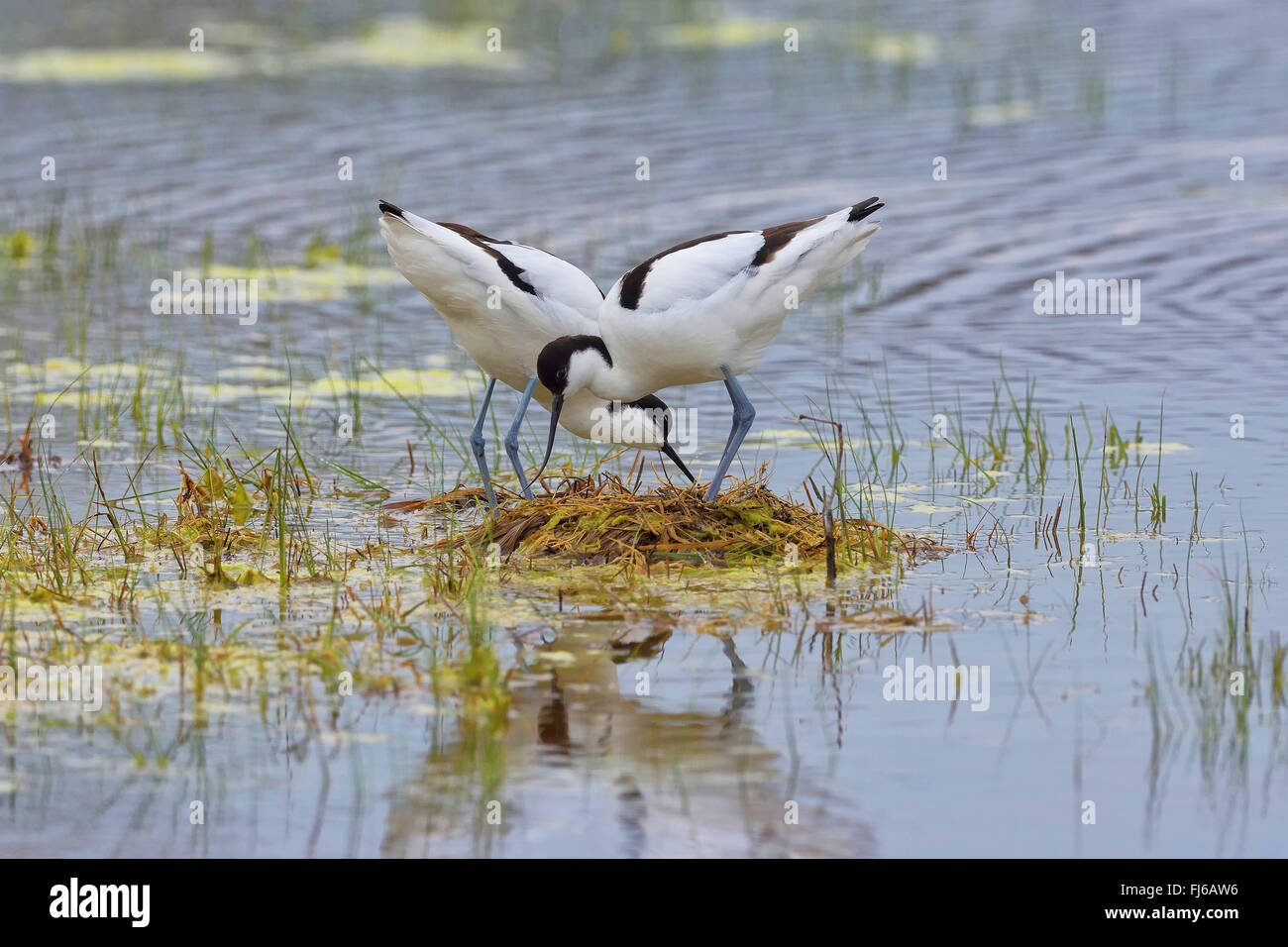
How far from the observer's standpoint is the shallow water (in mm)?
5004

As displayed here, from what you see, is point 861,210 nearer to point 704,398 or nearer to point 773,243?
point 773,243

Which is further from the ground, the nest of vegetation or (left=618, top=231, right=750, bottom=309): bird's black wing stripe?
(left=618, top=231, right=750, bottom=309): bird's black wing stripe

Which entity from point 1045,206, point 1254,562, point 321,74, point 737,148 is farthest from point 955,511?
point 321,74

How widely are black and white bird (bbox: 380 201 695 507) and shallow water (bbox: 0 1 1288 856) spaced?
33.4 inches

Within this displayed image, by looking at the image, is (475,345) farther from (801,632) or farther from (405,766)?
(405,766)

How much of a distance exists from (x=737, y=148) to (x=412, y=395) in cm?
720

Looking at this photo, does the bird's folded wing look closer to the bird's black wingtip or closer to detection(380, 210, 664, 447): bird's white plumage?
the bird's black wingtip

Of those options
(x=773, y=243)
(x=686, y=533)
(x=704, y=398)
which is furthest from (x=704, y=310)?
(x=704, y=398)

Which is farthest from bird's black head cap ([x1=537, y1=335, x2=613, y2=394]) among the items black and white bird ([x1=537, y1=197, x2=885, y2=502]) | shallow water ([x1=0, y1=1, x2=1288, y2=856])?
shallow water ([x1=0, y1=1, x2=1288, y2=856])

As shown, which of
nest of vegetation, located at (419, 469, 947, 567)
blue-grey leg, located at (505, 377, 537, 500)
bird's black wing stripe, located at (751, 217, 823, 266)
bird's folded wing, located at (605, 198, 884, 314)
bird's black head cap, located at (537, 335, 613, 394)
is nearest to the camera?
nest of vegetation, located at (419, 469, 947, 567)

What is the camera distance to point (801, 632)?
6320 mm

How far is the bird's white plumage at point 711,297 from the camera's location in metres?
7.46

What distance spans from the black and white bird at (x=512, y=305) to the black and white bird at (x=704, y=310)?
0.16 m

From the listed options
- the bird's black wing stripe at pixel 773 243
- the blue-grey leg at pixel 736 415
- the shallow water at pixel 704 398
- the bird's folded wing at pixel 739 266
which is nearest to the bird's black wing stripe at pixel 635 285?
the bird's folded wing at pixel 739 266
